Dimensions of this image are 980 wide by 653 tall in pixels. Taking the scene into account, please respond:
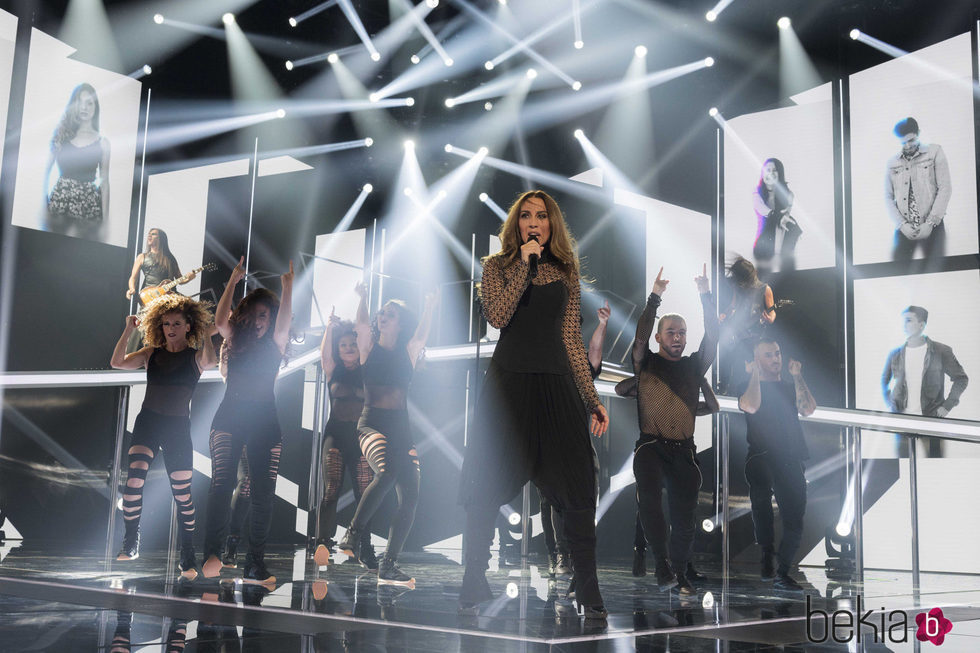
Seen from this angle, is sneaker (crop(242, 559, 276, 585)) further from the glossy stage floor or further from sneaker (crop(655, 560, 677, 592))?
sneaker (crop(655, 560, 677, 592))

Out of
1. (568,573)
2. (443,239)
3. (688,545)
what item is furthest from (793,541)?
(443,239)

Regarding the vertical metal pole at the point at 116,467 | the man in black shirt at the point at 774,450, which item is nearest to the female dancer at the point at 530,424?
the man in black shirt at the point at 774,450

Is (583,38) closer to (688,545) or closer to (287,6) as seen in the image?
(287,6)

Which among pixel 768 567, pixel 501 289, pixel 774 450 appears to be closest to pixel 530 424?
pixel 501 289

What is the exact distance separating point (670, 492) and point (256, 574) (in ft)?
6.05

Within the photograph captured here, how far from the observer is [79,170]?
243 inches

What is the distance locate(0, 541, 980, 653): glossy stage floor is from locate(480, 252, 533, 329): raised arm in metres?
0.96

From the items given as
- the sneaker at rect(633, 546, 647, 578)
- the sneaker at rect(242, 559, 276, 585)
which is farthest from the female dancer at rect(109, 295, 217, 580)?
the sneaker at rect(633, 546, 647, 578)

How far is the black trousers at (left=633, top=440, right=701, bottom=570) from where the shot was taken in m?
3.73

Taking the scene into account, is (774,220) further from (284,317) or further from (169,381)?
(169,381)

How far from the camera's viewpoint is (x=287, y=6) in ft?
21.8

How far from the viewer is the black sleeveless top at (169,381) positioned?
386 centimetres

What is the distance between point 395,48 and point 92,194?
266cm

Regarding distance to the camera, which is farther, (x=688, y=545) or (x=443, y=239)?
(x=443, y=239)
